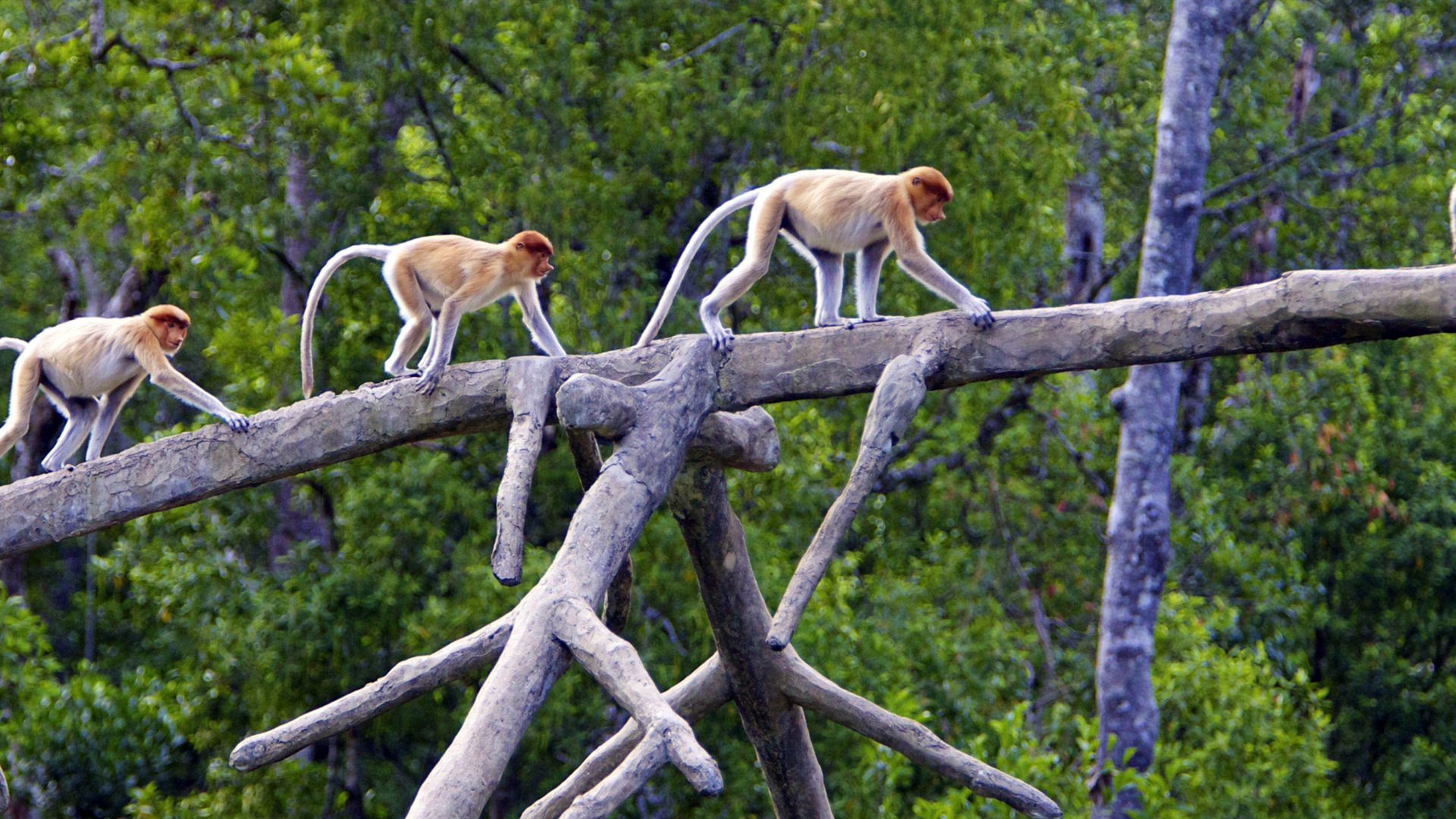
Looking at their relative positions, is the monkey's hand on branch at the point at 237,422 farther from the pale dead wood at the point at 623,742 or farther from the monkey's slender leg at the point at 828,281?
the monkey's slender leg at the point at 828,281

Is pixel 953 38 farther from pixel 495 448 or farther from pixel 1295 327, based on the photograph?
pixel 1295 327

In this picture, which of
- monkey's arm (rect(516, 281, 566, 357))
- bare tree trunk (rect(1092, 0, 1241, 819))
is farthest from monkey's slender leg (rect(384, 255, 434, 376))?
bare tree trunk (rect(1092, 0, 1241, 819))

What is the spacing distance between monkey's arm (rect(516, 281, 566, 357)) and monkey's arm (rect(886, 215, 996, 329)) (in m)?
1.07

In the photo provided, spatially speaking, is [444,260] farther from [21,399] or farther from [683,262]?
[21,399]

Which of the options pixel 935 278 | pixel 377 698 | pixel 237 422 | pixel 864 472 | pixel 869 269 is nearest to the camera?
pixel 377 698

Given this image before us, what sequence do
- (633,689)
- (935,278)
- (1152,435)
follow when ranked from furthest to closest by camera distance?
(1152,435)
(935,278)
(633,689)

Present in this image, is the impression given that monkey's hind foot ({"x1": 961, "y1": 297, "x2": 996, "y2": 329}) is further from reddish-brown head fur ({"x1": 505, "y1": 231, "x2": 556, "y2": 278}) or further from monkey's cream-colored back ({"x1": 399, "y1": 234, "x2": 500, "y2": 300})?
monkey's cream-colored back ({"x1": 399, "y1": 234, "x2": 500, "y2": 300})

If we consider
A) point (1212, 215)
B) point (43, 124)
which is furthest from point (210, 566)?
point (1212, 215)

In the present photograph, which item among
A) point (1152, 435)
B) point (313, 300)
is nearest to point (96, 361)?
point (313, 300)

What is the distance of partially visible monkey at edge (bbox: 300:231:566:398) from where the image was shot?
14.0 feet

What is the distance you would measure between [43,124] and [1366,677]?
10950 millimetres

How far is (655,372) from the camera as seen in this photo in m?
3.73

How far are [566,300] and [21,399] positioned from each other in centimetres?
370

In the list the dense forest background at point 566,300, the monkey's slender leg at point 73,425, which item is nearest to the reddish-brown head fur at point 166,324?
the monkey's slender leg at point 73,425
